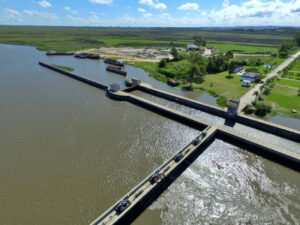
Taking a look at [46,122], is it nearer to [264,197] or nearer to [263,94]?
[264,197]

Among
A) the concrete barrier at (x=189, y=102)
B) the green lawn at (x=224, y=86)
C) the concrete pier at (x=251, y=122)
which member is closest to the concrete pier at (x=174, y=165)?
the concrete pier at (x=251, y=122)

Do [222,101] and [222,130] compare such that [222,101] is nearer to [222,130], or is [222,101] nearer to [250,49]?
[222,130]

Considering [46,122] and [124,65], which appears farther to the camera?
[124,65]

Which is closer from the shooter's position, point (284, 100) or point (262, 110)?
point (262, 110)

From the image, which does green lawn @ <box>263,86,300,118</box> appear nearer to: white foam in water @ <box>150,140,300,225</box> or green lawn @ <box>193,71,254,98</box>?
green lawn @ <box>193,71,254,98</box>

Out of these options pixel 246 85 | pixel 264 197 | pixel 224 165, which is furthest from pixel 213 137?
pixel 246 85

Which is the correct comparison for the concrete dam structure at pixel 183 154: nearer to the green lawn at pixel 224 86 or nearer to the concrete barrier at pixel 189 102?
the concrete barrier at pixel 189 102

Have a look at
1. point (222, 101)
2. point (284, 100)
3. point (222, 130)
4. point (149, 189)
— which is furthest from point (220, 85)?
point (149, 189)

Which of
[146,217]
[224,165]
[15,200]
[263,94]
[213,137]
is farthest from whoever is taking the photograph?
[263,94]
